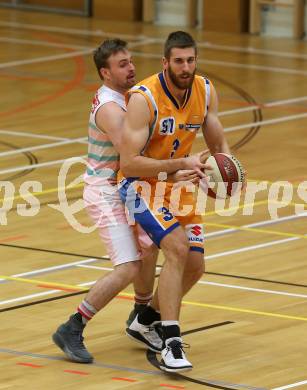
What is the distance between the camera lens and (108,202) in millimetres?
9117

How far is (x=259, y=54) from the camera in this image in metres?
23.3

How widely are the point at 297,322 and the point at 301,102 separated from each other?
9.71m

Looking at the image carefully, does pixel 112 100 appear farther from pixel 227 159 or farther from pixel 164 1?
pixel 164 1

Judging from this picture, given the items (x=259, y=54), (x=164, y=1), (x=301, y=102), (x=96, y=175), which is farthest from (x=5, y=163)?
(x=164, y=1)

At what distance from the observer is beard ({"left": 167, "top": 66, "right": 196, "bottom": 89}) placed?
28.7ft

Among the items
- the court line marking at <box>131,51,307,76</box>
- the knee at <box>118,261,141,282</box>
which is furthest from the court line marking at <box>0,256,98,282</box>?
the court line marking at <box>131,51,307,76</box>

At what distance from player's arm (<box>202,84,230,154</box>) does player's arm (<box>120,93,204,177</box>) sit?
0.54m

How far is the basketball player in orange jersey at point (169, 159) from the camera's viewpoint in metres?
8.74

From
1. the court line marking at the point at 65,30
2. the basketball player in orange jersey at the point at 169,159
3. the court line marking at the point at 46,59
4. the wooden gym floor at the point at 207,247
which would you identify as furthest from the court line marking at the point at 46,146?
the court line marking at the point at 65,30

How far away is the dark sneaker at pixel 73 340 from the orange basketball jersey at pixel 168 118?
127 cm

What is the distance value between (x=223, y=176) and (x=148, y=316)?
1.31 m

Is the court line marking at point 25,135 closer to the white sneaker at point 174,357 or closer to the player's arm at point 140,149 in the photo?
the player's arm at point 140,149

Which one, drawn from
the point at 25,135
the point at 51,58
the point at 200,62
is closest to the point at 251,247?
the point at 25,135

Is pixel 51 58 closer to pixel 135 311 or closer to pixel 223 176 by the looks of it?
pixel 135 311
